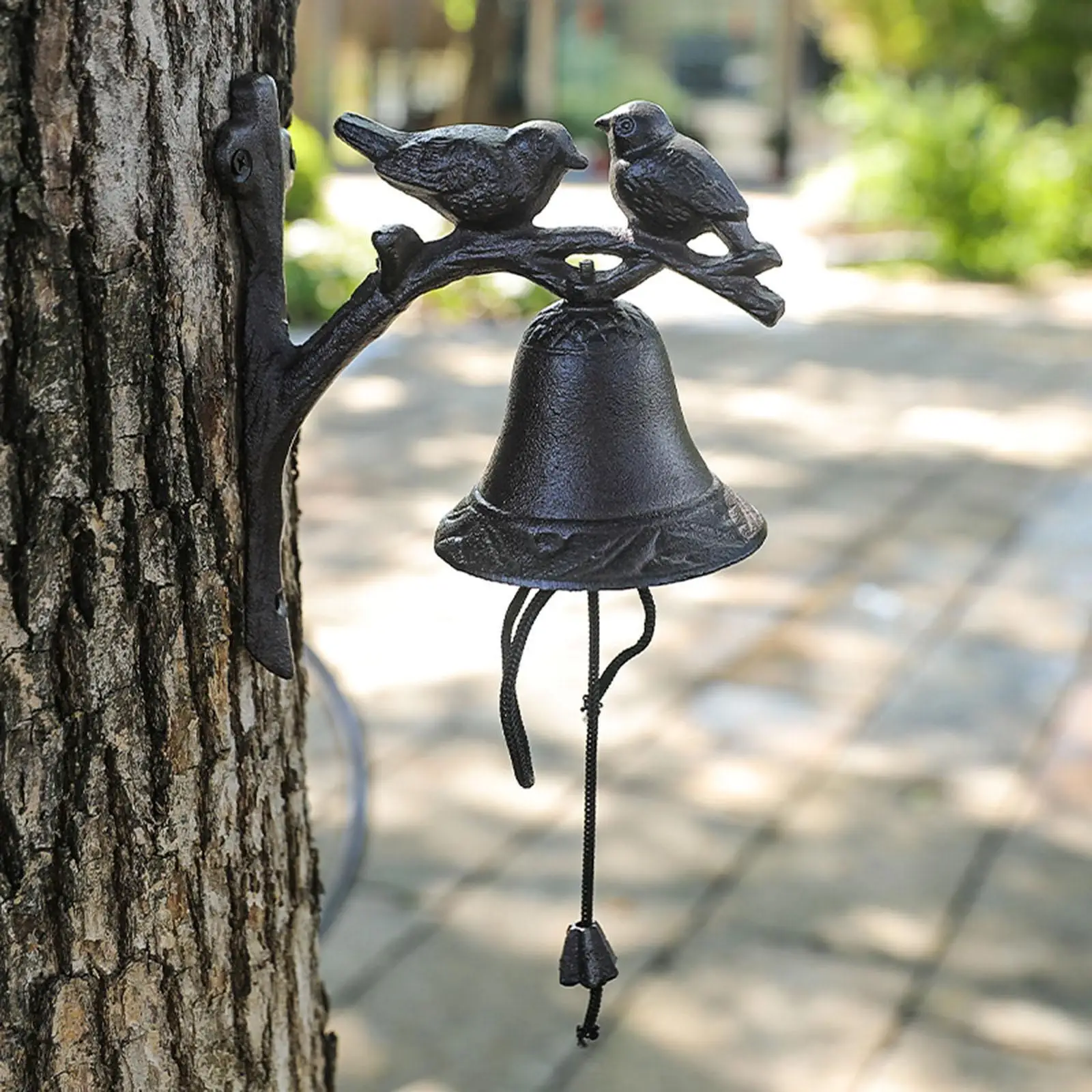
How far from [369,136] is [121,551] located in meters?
0.34

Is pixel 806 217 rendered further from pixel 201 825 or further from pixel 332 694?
pixel 201 825

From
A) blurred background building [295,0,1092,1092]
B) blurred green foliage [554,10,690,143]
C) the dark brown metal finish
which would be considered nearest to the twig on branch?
the dark brown metal finish

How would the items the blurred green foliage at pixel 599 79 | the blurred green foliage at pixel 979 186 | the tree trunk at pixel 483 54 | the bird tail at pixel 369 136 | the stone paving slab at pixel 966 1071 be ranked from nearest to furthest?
1. the bird tail at pixel 369 136
2. the stone paving slab at pixel 966 1071
3. the blurred green foliage at pixel 979 186
4. the tree trunk at pixel 483 54
5. the blurred green foliage at pixel 599 79

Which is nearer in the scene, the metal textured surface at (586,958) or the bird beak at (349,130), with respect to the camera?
the bird beak at (349,130)

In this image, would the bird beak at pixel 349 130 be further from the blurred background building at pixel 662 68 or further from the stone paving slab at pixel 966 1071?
the blurred background building at pixel 662 68

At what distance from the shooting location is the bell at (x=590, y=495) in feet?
4.03

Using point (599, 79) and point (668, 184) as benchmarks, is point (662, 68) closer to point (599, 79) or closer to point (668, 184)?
point (599, 79)

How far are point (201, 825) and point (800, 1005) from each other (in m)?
1.88

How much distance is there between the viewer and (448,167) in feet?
3.76

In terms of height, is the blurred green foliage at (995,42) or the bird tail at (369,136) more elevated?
the bird tail at (369,136)

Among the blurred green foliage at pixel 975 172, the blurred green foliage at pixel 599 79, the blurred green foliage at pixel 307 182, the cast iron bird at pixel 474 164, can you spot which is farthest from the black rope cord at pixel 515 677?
the blurred green foliage at pixel 599 79

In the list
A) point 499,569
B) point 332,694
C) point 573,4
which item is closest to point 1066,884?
point 332,694

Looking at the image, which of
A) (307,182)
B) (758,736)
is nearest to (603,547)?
(758,736)

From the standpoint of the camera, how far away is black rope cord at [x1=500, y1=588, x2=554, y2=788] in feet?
4.07
